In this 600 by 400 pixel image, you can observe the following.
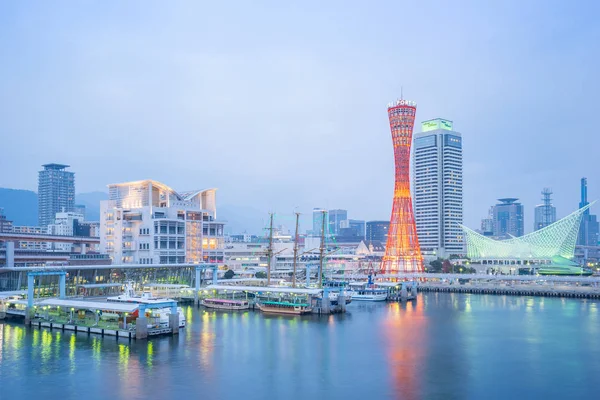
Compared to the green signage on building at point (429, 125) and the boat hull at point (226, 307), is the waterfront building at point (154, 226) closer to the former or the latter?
the boat hull at point (226, 307)

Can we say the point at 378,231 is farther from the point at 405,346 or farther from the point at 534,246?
the point at 405,346

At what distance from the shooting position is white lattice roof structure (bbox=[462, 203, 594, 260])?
275 ft

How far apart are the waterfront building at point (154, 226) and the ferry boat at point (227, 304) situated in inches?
627

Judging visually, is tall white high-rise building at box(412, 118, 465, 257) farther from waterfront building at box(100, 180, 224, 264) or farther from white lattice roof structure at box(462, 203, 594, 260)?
waterfront building at box(100, 180, 224, 264)

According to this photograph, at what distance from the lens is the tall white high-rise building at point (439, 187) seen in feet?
409

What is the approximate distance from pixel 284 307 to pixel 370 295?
44.9 ft

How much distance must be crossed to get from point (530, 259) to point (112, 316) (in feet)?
239

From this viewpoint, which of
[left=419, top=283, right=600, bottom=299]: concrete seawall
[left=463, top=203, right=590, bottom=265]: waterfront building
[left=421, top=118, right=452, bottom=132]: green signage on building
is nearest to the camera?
[left=419, top=283, right=600, bottom=299]: concrete seawall

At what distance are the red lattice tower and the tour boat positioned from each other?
44.2ft

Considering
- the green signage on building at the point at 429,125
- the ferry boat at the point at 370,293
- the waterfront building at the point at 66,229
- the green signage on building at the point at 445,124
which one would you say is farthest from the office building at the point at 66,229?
the green signage on building at the point at 445,124

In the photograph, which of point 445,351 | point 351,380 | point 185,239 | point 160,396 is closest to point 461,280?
point 185,239

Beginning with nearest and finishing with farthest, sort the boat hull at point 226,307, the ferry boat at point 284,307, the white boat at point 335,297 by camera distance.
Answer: the ferry boat at point 284,307 < the white boat at point 335,297 < the boat hull at point 226,307

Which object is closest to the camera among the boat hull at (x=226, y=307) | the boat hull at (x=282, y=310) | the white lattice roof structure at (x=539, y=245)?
the boat hull at (x=282, y=310)

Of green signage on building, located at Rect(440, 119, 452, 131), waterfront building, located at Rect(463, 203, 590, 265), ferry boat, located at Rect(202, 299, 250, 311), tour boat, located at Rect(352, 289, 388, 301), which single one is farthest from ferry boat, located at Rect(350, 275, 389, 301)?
green signage on building, located at Rect(440, 119, 452, 131)
